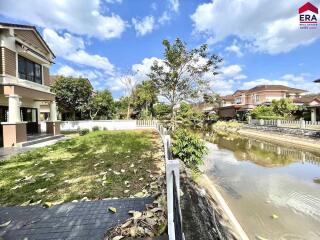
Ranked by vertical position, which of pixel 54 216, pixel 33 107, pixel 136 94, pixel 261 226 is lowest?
pixel 261 226

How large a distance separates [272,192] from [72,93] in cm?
2241

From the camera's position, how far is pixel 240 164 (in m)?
14.1

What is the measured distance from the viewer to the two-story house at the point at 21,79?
13000 mm

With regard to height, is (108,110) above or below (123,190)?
above

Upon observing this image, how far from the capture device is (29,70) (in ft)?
54.2

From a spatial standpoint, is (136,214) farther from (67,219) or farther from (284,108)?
(284,108)

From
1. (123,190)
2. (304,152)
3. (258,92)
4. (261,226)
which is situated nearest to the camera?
(123,190)

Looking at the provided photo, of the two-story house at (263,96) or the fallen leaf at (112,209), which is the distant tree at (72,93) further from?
the two-story house at (263,96)

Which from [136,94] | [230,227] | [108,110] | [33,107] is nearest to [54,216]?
[230,227]

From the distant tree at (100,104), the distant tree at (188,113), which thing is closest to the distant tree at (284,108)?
the distant tree at (188,113)

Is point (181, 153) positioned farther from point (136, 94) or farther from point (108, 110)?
point (136, 94)

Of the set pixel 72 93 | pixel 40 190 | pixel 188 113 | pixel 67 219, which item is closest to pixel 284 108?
pixel 188 113

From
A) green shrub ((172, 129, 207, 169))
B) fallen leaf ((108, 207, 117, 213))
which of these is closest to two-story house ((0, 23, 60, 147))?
green shrub ((172, 129, 207, 169))

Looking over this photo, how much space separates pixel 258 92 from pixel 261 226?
48.3 m
